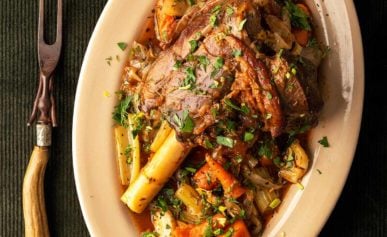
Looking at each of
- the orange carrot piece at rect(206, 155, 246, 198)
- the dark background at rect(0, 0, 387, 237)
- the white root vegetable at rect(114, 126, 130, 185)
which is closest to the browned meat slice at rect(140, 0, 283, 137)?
the orange carrot piece at rect(206, 155, 246, 198)

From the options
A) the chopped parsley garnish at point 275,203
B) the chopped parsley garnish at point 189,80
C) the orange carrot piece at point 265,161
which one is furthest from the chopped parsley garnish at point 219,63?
the chopped parsley garnish at point 275,203

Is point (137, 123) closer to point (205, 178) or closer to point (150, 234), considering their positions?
point (205, 178)

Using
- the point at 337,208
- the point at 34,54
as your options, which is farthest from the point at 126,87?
the point at 337,208

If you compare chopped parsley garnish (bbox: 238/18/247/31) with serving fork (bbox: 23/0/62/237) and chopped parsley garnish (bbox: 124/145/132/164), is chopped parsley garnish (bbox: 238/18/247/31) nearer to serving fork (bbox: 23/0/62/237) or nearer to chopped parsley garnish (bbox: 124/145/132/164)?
chopped parsley garnish (bbox: 124/145/132/164)

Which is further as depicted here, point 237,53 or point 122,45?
point 122,45

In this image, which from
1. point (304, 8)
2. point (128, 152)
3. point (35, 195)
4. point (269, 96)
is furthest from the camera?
point (35, 195)

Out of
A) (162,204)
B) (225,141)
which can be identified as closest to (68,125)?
(162,204)
